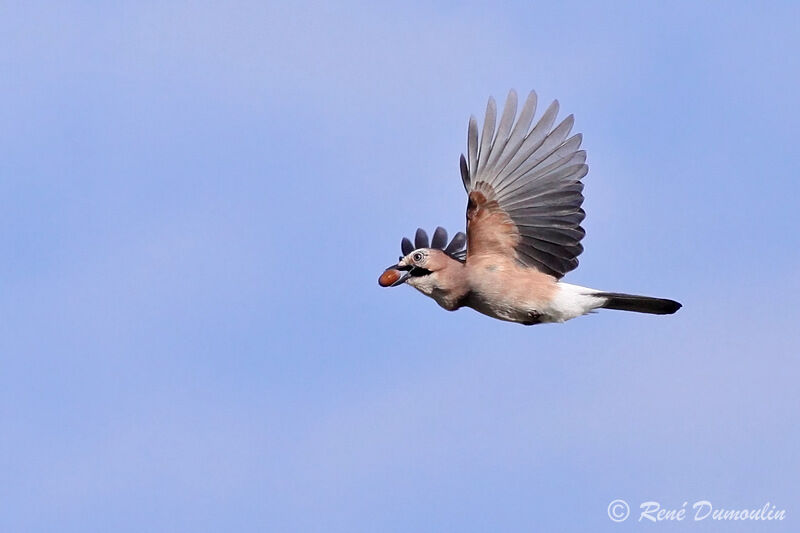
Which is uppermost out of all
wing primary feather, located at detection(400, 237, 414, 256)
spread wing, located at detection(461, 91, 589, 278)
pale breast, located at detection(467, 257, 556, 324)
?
wing primary feather, located at detection(400, 237, 414, 256)

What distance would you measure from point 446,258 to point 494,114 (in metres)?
1.43

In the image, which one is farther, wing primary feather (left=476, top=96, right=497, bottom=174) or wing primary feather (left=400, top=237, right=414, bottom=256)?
wing primary feather (left=400, top=237, right=414, bottom=256)

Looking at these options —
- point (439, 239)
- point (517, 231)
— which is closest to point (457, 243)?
point (439, 239)

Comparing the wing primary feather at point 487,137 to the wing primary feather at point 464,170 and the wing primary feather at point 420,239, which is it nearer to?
the wing primary feather at point 464,170

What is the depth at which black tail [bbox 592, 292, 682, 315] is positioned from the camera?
15625mm

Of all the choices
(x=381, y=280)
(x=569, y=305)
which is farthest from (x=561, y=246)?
(x=381, y=280)

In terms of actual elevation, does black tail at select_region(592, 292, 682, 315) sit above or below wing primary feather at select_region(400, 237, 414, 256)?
below

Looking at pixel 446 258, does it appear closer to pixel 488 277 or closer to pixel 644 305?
pixel 488 277

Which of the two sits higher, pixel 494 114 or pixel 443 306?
pixel 494 114

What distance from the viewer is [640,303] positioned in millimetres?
15727

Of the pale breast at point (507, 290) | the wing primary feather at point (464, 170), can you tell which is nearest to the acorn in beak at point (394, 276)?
the pale breast at point (507, 290)

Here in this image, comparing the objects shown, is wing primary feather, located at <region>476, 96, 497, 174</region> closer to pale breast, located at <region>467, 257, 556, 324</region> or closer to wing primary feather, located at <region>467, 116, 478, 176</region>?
wing primary feather, located at <region>467, 116, 478, 176</region>

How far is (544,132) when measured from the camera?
1559 cm

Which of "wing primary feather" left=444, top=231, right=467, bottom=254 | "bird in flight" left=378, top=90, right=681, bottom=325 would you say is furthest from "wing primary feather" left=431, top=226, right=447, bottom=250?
"bird in flight" left=378, top=90, right=681, bottom=325
